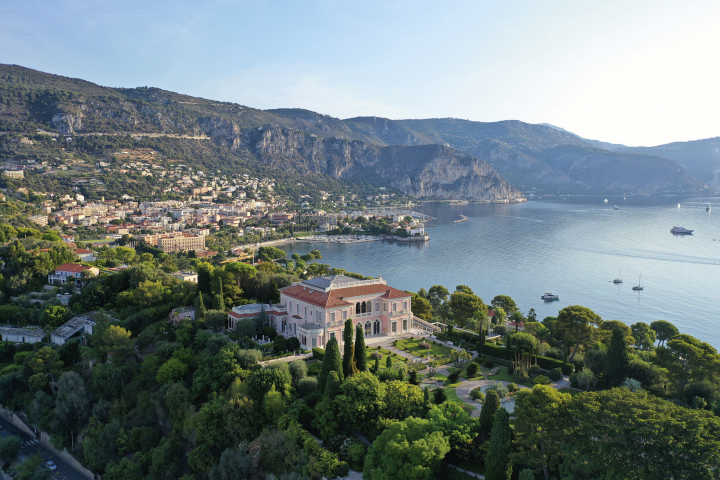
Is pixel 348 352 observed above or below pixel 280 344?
above

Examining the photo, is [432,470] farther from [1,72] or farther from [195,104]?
[195,104]

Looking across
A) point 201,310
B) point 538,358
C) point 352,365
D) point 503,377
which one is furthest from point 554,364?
point 201,310

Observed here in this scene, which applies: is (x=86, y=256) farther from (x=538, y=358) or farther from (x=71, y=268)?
(x=538, y=358)

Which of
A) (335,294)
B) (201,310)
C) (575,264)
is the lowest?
(575,264)

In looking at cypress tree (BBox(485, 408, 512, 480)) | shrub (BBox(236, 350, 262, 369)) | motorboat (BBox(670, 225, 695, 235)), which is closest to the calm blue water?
motorboat (BBox(670, 225, 695, 235))

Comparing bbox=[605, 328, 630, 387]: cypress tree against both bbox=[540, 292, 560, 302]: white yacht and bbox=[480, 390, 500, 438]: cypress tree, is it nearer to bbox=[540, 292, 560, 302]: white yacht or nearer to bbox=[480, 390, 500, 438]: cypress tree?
bbox=[480, 390, 500, 438]: cypress tree

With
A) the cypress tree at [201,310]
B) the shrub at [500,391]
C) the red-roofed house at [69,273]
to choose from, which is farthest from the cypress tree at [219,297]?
the shrub at [500,391]
